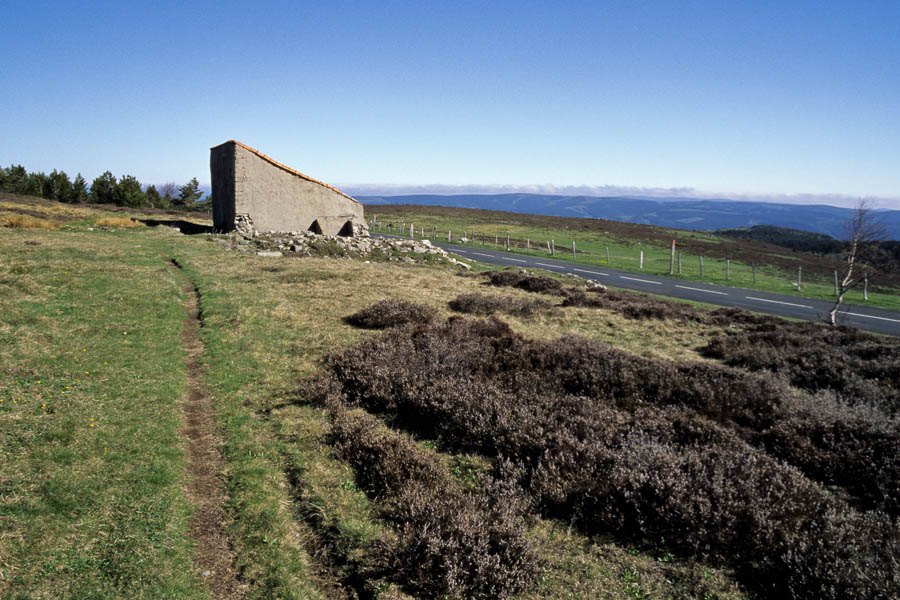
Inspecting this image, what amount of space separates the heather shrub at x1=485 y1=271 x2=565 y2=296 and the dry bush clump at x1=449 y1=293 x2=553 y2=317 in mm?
4043

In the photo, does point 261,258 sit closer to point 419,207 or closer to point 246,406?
point 246,406

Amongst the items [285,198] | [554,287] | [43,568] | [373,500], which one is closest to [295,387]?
[373,500]

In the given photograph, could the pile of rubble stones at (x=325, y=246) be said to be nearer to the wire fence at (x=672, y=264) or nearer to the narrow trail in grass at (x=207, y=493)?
the narrow trail in grass at (x=207, y=493)

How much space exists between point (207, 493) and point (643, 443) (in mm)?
5170

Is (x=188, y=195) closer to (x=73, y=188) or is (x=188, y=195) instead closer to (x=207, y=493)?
(x=73, y=188)

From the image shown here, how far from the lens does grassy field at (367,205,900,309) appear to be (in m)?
36.6

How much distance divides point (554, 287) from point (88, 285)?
16597 mm

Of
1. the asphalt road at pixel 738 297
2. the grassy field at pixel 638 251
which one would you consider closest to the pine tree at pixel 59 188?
the grassy field at pixel 638 251

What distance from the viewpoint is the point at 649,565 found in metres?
4.34

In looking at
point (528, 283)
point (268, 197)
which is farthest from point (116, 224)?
point (528, 283)

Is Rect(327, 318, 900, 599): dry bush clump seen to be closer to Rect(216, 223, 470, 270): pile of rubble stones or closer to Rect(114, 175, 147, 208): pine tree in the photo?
Rect(216, 223, 470, 270): pile of rubble stones

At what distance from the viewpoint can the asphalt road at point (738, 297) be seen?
77.4 ft

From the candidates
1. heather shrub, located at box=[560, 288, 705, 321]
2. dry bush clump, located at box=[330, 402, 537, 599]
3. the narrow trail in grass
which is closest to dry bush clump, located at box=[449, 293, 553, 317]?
heather shrub, located at box=[560, 288, 705, 321]

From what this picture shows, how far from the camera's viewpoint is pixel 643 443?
6000 millimetres
